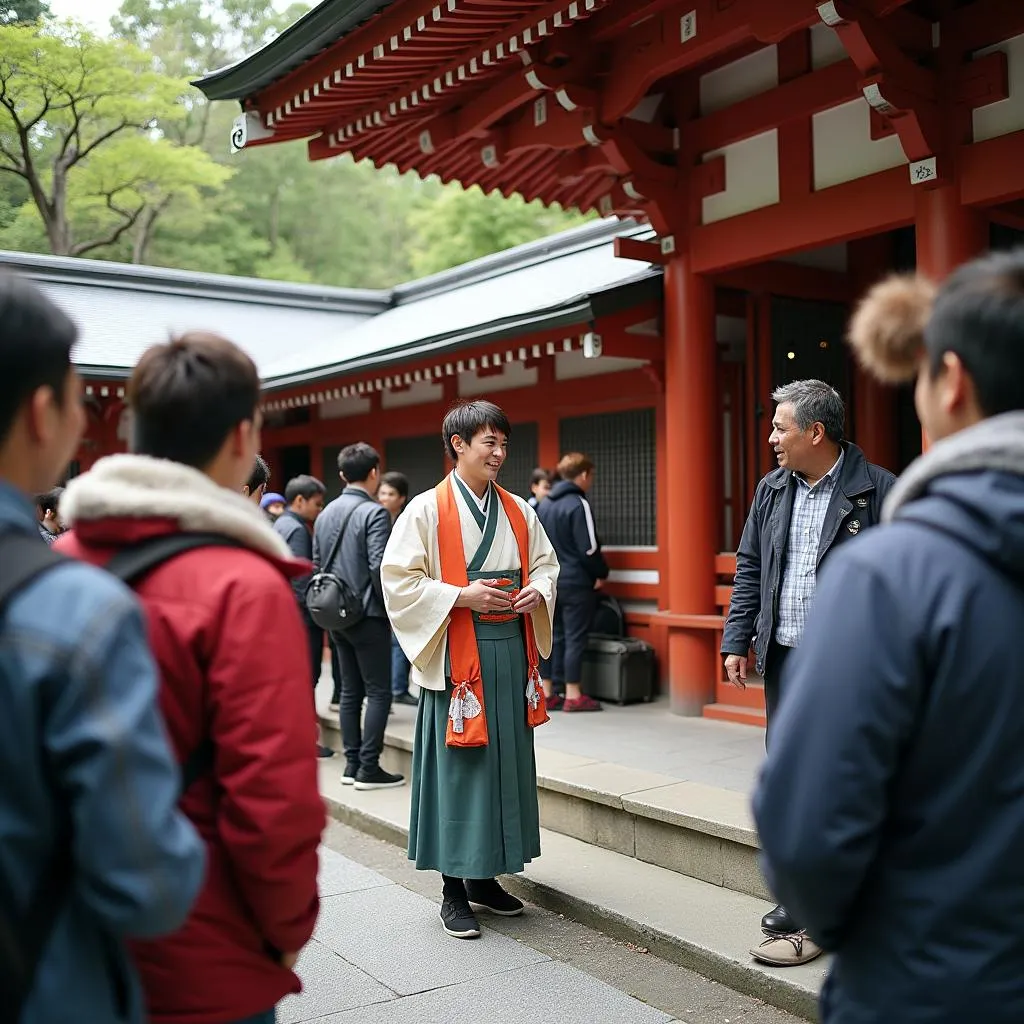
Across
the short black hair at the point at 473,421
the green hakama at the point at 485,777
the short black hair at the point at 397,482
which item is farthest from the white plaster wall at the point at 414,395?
the green hakama at the point at 485,777

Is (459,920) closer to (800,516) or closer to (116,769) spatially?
(800,516)

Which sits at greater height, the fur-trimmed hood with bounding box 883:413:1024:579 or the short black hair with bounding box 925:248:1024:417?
the short black hair with bounding box 925:248:1024:417

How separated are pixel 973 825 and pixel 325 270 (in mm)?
29725

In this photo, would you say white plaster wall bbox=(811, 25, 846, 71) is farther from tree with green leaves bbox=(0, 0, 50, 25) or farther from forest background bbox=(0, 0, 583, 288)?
tree with green leaves bbox=(0, 0, 50, 25)

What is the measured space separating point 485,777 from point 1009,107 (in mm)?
3897

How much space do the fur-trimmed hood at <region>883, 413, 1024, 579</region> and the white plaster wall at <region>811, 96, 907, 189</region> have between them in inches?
176

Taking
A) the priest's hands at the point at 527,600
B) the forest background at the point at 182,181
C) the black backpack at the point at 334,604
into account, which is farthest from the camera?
the forest background at the point at 182,181

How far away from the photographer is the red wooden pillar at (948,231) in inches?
199

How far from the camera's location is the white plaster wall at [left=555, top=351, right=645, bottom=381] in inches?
318

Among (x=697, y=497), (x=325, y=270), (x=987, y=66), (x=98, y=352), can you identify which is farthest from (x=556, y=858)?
(x=325, y=270)

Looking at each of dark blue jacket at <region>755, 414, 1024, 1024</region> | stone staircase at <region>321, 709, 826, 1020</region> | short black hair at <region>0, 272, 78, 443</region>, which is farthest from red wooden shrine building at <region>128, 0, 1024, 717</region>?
short black hair at <region>0, 272, 78, 443</region>

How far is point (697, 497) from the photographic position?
6.63 metres

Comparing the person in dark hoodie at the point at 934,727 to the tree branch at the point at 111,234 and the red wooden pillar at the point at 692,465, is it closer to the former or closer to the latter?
the red wooden pillar at the point at 692,465

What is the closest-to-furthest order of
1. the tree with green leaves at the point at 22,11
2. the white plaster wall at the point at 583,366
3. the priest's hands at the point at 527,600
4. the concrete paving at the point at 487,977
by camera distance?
the concrete paving at the point at 487,977, the priest's hands at the point at 527,600, the white plaster wall at the point at 583,366, the tree with green leaves at the point at 22,11
